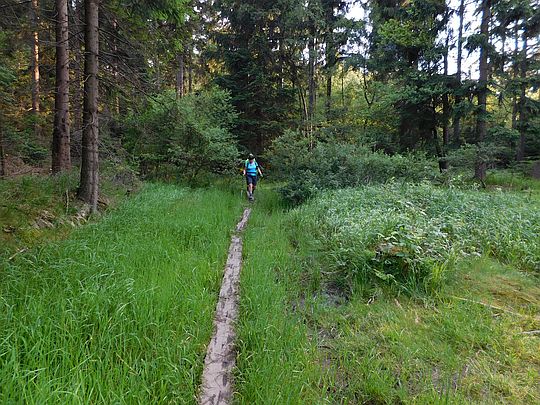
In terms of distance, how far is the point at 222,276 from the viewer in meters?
4.43

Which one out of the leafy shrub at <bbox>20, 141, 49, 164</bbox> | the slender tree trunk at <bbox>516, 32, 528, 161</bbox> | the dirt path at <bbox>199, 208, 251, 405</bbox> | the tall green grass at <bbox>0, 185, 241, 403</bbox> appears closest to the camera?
the tall green grass at <bbox>0, 185, 241, 403</bbox>

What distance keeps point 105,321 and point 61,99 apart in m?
7.71

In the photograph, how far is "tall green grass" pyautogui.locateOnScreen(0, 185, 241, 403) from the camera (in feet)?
6.69

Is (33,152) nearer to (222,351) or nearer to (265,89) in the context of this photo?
(265,89)

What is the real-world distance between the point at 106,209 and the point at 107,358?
574 cm

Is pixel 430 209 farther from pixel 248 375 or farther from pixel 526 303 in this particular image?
pixel 248 375

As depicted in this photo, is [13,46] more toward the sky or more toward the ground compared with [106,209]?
more toward the sky

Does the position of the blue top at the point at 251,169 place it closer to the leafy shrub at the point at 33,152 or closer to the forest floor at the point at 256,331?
the forest floor at the point at 256,331

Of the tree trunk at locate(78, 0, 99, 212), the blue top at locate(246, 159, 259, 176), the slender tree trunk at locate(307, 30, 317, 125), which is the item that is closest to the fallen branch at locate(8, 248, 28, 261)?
the tree trunk at locate(78, 0, 99, 212)

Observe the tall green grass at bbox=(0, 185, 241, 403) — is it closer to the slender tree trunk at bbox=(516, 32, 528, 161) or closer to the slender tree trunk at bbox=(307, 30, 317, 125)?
the slender tree trunk at bbox=(516, 32, 528, 161)

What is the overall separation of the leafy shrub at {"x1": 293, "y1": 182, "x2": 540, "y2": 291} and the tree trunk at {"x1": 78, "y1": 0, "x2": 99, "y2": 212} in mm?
4769

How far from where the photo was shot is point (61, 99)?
801 cm

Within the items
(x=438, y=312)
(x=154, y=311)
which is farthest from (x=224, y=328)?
(x=438, y=312)

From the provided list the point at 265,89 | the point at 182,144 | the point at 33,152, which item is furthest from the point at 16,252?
the point at 265,89
